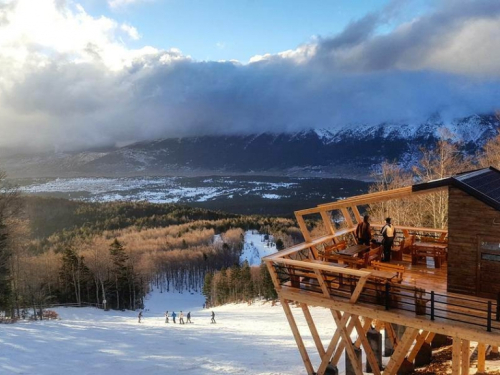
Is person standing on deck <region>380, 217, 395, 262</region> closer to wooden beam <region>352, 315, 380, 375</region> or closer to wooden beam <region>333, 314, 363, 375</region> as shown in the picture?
wooden beam <region>352, 315, 380, 375</region>

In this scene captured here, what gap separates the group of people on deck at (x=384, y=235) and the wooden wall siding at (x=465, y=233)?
2.66 metres

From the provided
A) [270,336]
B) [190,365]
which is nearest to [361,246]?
[190,365]

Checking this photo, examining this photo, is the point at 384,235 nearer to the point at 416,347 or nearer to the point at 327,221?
the point at 327,221

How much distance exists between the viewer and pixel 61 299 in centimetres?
6222

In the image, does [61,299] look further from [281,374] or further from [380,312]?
[380,312]

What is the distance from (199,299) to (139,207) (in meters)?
86.9

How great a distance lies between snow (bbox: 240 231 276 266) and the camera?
11115cm

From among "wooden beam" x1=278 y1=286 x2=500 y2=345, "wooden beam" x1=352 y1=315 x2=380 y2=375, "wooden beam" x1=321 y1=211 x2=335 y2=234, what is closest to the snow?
"wooden beam" x1=321 y1=211 x2=335 y2=234

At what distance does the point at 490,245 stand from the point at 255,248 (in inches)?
4217

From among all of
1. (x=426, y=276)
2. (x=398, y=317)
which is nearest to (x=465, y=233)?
(x=426, y=276)

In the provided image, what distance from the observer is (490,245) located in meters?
10.4

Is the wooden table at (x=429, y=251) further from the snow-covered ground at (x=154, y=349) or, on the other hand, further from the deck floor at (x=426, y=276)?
the snow-covered ground at (x=154, y=349)

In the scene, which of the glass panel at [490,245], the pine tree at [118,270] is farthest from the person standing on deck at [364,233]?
the pine tree at [118,270]

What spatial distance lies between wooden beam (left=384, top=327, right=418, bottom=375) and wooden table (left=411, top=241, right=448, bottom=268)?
172 inches
